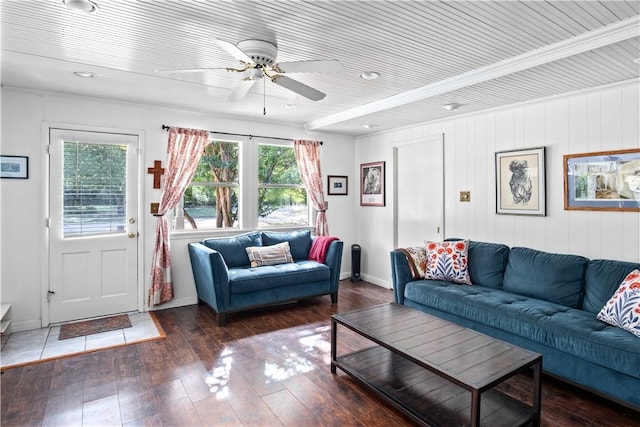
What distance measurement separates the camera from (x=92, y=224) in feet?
12.8

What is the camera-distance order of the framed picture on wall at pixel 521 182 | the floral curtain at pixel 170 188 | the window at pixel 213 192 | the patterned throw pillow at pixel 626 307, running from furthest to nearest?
the window at pixel 213 192 < the floral curtain at pixel 170 188 < the framed picture on wall at pixel 521 182 < the patterned throw pillow at pixel 626 307

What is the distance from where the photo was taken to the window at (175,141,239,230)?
4570 millimetres

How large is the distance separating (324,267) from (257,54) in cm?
271

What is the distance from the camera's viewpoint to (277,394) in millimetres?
2447

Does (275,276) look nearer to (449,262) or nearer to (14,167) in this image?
(449,262)

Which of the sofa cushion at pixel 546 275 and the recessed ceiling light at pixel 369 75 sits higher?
the recessed ceiling light at pixel 369 75

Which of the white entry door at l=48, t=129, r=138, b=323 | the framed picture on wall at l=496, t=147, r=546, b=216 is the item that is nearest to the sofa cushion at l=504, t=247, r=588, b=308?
the framed picture on wall at l=496, t=147, r=546, b=216

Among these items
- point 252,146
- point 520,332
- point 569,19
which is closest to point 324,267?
point 252,146

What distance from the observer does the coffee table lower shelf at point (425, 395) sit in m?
2.05

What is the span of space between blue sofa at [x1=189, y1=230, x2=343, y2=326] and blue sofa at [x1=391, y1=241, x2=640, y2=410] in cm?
101

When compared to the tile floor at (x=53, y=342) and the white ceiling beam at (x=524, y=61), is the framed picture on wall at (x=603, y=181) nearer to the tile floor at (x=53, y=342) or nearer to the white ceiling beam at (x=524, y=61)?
the white ceiling beam at (x=524, y=61)

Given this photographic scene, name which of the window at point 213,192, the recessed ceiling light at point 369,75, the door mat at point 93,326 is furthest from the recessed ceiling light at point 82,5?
the door mat at point 93,326

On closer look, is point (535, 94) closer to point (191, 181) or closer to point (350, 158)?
point (350, 158)

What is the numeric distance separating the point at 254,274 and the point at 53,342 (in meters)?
1.90
